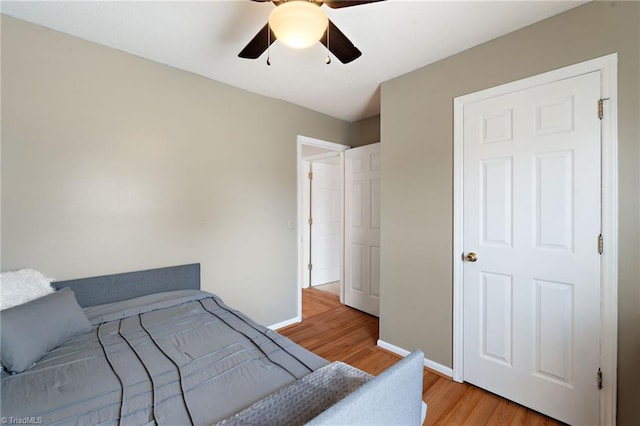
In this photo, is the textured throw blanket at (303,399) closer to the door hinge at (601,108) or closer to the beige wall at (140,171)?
the beige wall at (140,171)

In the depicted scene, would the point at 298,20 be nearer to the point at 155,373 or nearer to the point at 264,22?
the point at 264,22

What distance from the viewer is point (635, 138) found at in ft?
4.60

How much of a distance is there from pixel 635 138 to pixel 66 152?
333 cm

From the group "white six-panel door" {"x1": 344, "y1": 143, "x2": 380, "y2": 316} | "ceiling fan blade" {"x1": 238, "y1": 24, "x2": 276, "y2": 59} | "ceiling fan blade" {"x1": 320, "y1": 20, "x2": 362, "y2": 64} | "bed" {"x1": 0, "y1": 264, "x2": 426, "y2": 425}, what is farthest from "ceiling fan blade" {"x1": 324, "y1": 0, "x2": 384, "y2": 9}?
"white six-panel door" {"x1": 344, "y1": 143, "x2": 380, "y2": 316}

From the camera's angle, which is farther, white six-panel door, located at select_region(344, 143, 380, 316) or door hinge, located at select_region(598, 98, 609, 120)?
white six-panel door, located at select_region(344, 143, 380, 316)

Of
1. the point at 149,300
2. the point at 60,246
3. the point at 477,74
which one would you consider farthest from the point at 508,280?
the point at 60,246

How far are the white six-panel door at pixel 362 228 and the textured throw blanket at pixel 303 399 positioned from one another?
7.54 ft

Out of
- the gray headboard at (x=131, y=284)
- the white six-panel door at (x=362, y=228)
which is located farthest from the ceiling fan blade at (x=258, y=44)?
the white six-panel door at (x=362, y=228)

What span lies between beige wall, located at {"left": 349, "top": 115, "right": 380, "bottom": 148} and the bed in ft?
8.79

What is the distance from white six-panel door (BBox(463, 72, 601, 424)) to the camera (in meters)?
1.54

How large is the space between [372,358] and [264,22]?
269 centimetres

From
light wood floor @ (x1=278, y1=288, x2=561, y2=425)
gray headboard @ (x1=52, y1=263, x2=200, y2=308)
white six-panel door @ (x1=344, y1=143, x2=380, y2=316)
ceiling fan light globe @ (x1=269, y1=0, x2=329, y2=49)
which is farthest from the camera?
white six-panel door @ (x1=344, y1=143, x2=380, y2=316)

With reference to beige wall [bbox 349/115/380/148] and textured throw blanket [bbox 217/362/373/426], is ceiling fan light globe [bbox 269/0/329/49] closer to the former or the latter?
textured throw blanket [bbox 217/362/373/426]

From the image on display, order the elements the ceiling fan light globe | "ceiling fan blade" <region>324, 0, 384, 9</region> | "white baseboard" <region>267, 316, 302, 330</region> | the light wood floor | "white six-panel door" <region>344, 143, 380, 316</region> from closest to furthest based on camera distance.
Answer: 1. the ceiling fan light globe
2. "ceiling fan blade" <region>324, 0, 384, 9</region>
3. the light wood floor
4. "white baseboard" <region>267, 316, 302, 330</region>
5. "white six-panel door" <region>344, 143, 380, 316</region>
